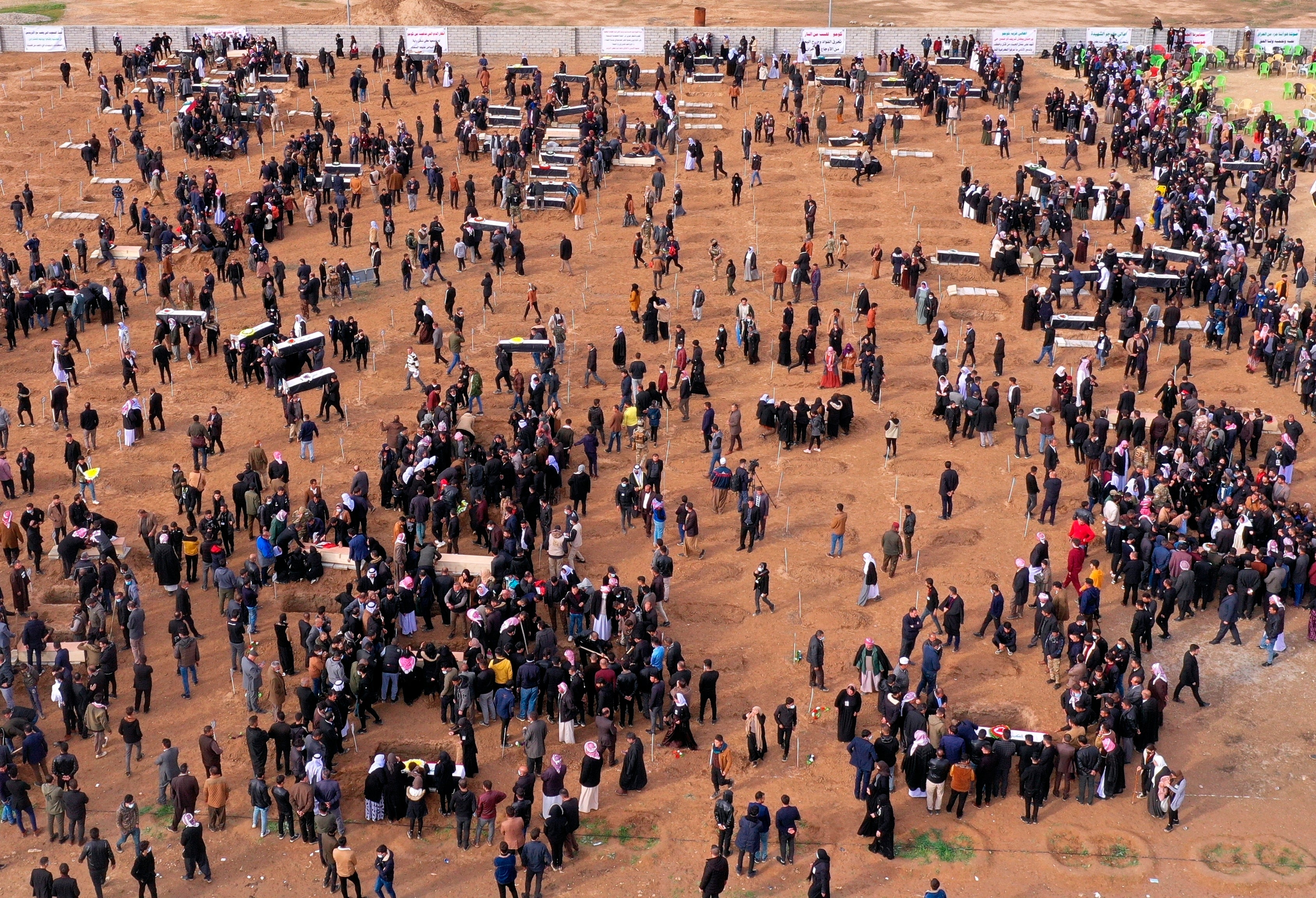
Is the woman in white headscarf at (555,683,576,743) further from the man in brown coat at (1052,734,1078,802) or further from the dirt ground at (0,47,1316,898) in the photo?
the man in brown coat at (1052,734,1078,802)

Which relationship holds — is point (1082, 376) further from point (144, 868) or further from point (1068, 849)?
point (144, 868)

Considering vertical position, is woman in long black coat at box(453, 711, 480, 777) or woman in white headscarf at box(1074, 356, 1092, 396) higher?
woman in white headscarf at box(1074, 356, 1092, 396)

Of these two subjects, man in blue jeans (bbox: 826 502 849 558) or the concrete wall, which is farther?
the concrete wall

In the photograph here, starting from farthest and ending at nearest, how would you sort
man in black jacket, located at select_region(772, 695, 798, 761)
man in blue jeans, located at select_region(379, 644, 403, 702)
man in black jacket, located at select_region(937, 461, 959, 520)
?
1. man in black jacket, located at select_region(937, 461, 959, 520)
2. man in blue jeans, located at select_region(379, 644, 403, 702)
3. man in black jacket, located at select_region(772, 695, 798, 761)

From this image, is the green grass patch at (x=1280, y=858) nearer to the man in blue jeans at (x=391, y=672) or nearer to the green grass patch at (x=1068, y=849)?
the green grass patch at (x=1068, y=849)

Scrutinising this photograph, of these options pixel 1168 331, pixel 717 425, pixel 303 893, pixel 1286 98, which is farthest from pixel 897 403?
pixel 1286 98

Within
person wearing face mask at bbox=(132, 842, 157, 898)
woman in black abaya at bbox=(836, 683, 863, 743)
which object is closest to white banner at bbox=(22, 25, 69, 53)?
person wearing face mask at bbox=(132, 842, 157, 898)

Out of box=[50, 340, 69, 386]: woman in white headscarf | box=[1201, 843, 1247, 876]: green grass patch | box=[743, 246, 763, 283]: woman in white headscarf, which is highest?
box=[743, 246, 763, 283]: woman in white headscarf
